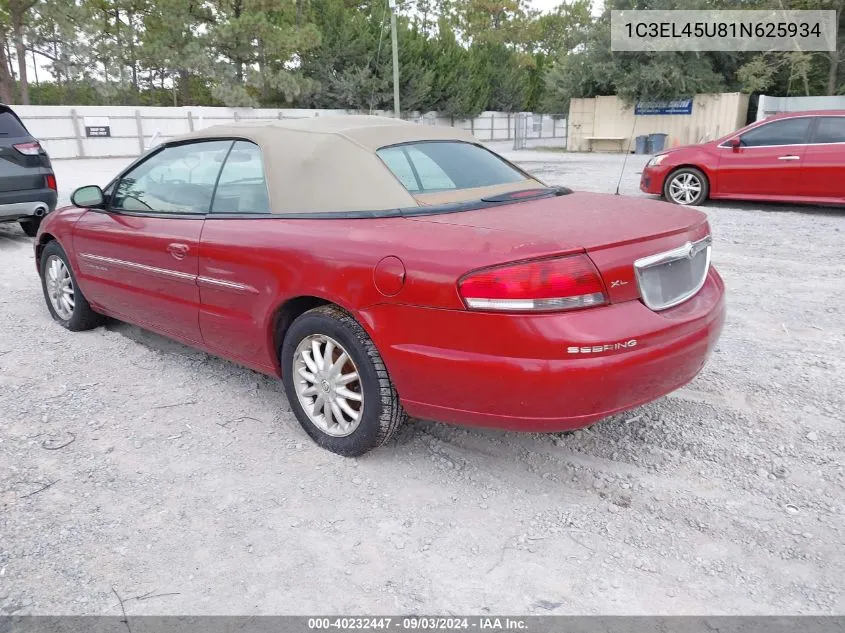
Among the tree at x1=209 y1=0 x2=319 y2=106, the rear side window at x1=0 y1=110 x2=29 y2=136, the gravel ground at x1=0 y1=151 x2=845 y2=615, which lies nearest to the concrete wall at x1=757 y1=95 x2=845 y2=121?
the tree at x1=209 y1=0 x2=319 y2=106

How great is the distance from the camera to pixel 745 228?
8.91m

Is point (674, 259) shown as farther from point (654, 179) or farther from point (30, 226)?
point (30, 226)

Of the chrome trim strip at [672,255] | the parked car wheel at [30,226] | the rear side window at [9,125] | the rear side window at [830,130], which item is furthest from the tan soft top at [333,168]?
the rear side window at [830,130]

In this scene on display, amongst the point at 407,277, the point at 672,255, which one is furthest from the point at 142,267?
the point at 672,255

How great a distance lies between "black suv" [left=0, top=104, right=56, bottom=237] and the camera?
814 centimetres

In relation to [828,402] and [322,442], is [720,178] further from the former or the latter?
[322,442]

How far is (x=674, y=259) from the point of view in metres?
2.91

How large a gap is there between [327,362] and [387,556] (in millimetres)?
959

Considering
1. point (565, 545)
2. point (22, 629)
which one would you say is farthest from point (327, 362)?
point (22, 629)

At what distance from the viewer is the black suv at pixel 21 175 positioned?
320 inches

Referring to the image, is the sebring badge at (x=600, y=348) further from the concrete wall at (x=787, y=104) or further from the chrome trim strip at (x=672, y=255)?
the concrete wall at (x=787, y=104)

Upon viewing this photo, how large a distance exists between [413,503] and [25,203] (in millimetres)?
7535

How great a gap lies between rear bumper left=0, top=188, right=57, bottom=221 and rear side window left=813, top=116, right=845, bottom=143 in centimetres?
1039

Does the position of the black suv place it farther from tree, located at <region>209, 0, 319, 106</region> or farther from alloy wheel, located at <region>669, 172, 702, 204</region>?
tree, located at <region>209, 0, 319, 106</region>
